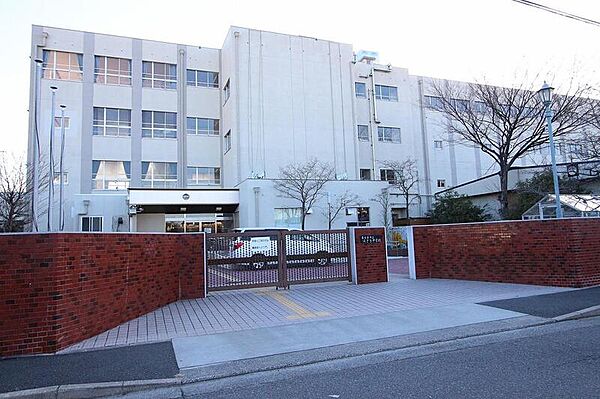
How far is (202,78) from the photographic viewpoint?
36031 millimetres

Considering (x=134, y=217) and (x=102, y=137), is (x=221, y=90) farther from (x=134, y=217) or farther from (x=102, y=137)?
(x=134, y=217)

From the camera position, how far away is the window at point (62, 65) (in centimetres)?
3200

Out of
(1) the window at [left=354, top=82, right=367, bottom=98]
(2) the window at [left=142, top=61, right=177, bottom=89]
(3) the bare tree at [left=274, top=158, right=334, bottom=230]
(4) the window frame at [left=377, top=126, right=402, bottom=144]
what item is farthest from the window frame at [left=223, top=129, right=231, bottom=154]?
(4) the window frame at [left=377, top=126, right=402, bottom=144]

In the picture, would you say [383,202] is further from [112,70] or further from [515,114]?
[112,70]

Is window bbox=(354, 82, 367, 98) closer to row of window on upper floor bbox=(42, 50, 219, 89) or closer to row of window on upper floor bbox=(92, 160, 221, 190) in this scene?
row of window on upper floor bbox=(42, 50, 219, 89)

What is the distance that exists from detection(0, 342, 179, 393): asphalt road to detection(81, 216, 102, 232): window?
2580cm

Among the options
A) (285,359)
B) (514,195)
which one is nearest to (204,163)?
(514,195)

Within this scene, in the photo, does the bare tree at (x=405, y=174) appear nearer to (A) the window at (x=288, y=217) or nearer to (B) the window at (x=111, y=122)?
(A) the window at (x=288, y=217)

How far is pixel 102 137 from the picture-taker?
3250 centimetres

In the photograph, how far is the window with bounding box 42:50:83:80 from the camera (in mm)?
32000

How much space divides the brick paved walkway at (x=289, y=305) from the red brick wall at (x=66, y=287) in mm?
326

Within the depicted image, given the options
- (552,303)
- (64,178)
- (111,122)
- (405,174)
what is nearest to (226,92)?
(111,122)

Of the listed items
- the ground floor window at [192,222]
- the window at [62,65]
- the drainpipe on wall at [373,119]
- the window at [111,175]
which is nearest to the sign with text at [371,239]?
the ground floor window at [192,222]

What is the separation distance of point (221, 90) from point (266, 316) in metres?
30.3
